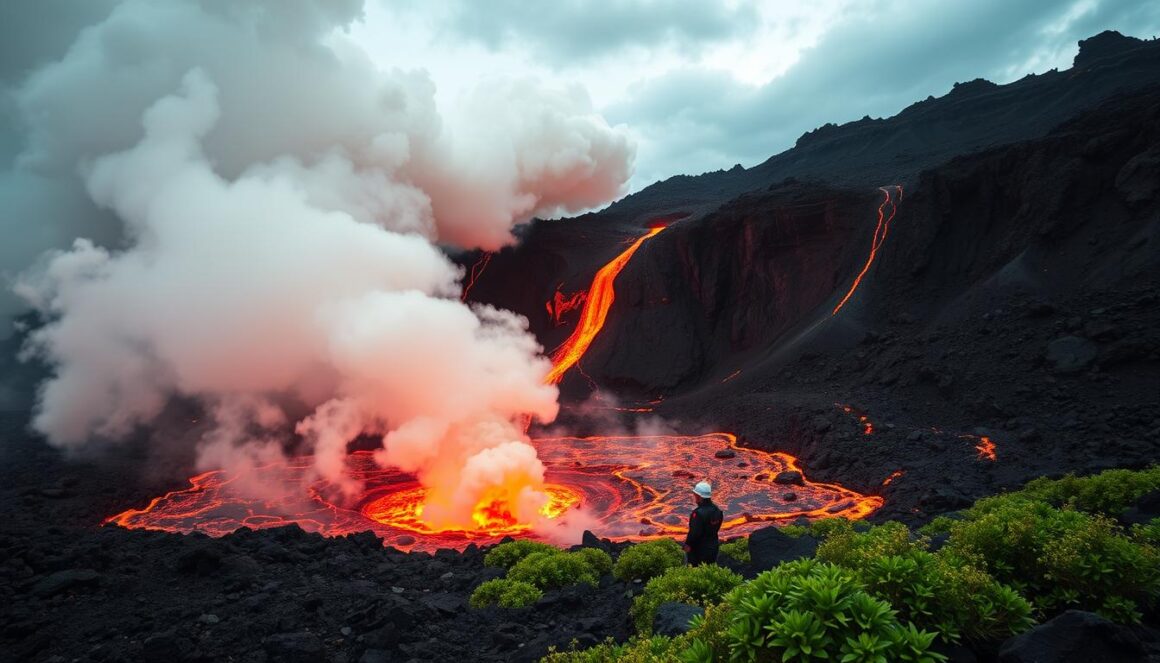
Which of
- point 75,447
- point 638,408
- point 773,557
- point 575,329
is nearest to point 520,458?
point 773,557

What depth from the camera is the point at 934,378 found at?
25484mm

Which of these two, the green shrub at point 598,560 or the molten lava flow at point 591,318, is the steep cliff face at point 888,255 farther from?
the green shrub at point 598,560

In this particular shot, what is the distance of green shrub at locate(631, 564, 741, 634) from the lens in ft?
22.7

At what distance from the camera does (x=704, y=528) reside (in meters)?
8.70

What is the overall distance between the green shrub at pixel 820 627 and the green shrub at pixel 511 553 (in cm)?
727

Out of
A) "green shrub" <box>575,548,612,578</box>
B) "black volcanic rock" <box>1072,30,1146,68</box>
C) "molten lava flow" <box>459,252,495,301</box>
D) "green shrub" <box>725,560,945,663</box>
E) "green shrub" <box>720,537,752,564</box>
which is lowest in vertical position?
"green shrub" <box>720,537,752,564</box>

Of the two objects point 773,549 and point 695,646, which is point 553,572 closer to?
point 773,549

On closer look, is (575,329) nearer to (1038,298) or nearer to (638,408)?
(638,408)

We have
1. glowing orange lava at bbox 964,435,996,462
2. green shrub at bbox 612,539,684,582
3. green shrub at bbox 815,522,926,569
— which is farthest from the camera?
glowing orange lava at bbox 964,435,996,462

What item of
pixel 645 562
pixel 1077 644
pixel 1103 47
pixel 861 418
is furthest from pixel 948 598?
pixel 1103 47

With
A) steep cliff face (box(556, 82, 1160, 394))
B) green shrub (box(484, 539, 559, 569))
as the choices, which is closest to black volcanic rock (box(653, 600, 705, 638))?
green shrub (box(484, 539, 559, 569))

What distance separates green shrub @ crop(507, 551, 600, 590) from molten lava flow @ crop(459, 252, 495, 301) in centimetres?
4804

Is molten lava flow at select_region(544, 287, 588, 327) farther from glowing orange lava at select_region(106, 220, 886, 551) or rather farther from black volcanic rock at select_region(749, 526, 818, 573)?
black volcanic rock at select_region(749, 526, 818, 573)

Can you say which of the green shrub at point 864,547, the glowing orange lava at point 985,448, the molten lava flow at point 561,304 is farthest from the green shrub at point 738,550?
the molten lava flow at point 561,304
